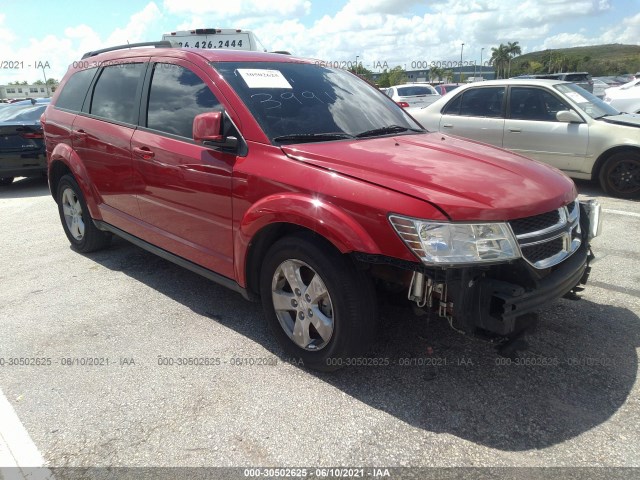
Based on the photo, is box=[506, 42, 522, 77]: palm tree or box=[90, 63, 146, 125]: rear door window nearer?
box=[90, 63, 146, 125]: rear door window

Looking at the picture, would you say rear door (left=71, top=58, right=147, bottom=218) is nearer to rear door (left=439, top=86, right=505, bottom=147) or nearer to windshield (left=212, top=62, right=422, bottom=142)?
windshield (left=212, top=62, right=422, bottom=142)

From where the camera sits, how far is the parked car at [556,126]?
700 cm

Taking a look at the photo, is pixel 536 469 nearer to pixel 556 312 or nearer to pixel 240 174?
pixel 556 312

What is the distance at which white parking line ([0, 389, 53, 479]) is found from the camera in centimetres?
238

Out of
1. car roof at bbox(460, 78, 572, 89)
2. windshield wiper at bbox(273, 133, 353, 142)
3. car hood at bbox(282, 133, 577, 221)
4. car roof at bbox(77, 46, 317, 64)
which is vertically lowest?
car hood at bbox(282, 133, 577, 221)

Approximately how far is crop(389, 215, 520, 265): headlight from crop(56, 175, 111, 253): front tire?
3.78m

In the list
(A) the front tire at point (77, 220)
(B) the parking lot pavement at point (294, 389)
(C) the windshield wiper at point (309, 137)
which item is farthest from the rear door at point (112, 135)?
(C) the windshield wiper at point (309, 137)

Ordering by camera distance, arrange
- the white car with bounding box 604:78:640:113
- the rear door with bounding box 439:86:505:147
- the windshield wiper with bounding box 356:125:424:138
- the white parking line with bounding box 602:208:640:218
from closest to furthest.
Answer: the windshield wiper with bounding box 356:125:424:138
the white parking line with bounding box 602:208:640:218
the rear door with bounding box 439:86:505:147
the white car with bounding box 604:78:640:113

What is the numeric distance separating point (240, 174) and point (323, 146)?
1.76 ft

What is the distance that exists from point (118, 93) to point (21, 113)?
7306 millimetres

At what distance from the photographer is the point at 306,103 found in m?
3.49

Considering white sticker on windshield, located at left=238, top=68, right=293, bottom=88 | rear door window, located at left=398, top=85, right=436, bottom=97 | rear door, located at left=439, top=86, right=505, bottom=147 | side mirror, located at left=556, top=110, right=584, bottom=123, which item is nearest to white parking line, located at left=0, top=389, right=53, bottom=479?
white sticker on windshield, located at left=238, top=68, right=293, bottom=88

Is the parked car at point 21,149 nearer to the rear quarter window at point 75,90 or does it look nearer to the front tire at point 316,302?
the rear quarter window at point 75,90

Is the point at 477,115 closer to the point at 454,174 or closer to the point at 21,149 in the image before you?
the point at 454,174
